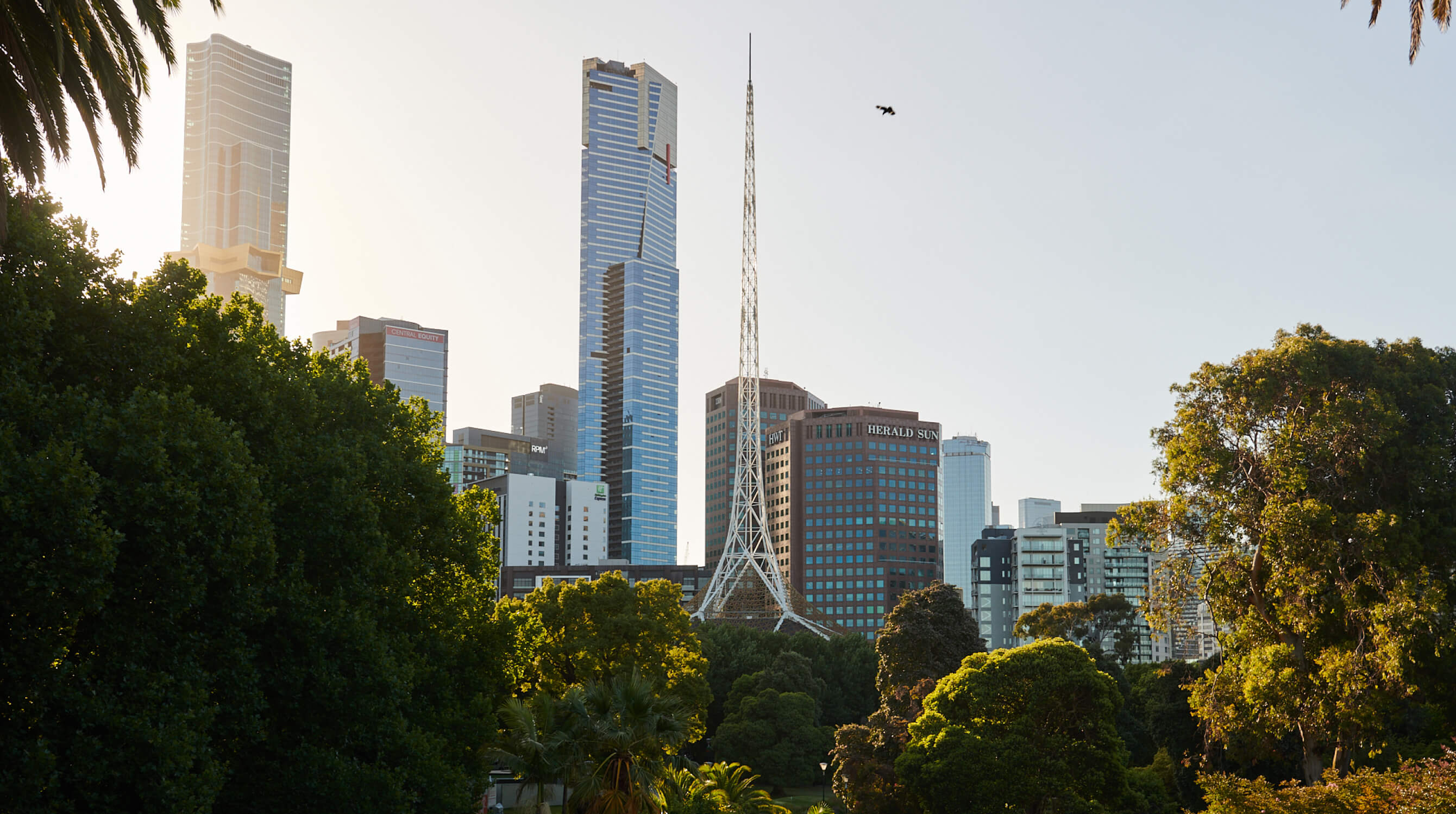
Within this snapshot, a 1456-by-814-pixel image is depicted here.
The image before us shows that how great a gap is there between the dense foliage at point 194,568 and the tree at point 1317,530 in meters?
21.4

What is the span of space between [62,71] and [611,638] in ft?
130

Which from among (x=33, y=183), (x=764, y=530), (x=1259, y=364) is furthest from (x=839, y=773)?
(x=764, y=530)

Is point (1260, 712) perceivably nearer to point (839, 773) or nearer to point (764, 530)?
point (839, 773)

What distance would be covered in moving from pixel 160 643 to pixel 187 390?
4.20 meters

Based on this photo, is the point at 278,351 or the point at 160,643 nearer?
the point at 160,643

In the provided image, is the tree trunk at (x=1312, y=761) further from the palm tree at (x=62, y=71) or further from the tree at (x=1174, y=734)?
the palm tree at (x=62, y=71)

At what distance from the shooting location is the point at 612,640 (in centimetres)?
5097

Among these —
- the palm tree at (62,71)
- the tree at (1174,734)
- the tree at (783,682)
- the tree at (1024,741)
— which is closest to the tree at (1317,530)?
the tree at (1024,741)

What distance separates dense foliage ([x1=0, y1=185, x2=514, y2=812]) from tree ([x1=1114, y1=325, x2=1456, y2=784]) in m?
21.4

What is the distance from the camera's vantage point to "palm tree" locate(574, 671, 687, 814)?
29562 mm

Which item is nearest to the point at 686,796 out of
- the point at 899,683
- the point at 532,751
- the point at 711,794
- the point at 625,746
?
the point at 711,794

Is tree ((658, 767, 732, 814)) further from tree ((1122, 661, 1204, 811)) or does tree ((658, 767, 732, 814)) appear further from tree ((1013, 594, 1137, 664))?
tree ((1013, 594, 1137, 664))

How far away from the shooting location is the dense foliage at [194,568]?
1734cm

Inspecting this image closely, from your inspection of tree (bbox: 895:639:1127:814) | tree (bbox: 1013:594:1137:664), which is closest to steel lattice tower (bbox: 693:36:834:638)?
tree (bbox: 1013:594:1137:664)
